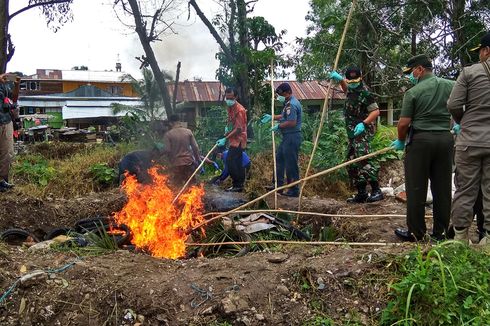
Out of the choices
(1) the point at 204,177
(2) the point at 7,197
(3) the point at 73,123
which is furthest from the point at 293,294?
(3) the point at 73,123

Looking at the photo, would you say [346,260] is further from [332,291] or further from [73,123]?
[73,123]

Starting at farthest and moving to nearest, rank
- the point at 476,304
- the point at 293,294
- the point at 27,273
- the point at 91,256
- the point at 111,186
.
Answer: the point at 111,186, the point at 91,256, the point at 27,273, the point at 293,294, the point at 476,304

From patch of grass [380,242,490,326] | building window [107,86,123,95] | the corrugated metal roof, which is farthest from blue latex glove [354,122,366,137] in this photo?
the corrugated metal roof

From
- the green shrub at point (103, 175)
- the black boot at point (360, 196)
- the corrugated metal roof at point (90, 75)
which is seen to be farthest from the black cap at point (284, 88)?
the corrugated metal roof at point (90, 75)

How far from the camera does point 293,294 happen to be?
135 inches

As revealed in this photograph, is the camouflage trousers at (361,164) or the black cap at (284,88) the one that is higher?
the black cap at (284,88)

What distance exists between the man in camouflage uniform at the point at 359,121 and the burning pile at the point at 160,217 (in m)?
2.36

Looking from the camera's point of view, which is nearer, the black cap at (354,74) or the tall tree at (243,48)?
the black cap at (354,74)

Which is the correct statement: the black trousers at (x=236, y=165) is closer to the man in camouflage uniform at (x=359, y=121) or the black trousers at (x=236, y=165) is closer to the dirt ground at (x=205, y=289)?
the man in camouflage uniform at (x=359, y=121)

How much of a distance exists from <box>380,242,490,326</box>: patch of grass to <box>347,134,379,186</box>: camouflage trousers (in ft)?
10.5

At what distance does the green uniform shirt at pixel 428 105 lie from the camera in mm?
4473

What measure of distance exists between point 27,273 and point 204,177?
652cm

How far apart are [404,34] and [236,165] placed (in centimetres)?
726

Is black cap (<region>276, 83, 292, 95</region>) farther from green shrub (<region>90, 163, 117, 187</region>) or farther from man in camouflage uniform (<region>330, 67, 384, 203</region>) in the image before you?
green shrub (<region>90, 163, 117, 187</region>)
